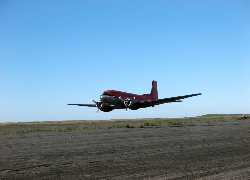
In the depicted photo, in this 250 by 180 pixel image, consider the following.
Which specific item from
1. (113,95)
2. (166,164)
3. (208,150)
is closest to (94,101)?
(113,95)

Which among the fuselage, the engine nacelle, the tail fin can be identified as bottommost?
the engine nacelle

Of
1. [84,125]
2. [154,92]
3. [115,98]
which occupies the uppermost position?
[154,92]

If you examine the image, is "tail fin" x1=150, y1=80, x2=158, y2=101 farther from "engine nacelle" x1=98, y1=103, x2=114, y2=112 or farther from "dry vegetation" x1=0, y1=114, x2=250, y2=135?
"engine nacelle" x1=98, y1=103, x2=114, y2=112

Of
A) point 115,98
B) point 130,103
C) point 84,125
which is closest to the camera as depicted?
point 84,125

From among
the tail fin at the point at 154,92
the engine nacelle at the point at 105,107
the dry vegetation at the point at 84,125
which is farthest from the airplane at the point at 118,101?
the tail fin at the point at 154,92

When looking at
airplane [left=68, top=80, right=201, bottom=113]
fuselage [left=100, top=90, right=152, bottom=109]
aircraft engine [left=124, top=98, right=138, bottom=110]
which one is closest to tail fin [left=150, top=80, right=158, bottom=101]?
airplane [left=68, top=80, right=201, bottom=113]

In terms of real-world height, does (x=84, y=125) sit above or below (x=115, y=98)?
below

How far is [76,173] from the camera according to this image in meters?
12.2

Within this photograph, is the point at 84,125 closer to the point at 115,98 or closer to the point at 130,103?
the point at 115,98

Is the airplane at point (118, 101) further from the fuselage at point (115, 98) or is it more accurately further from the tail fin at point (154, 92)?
the tail fin at point (154, 92)

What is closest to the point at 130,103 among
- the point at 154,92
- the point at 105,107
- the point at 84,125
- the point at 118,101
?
the point at 118,101

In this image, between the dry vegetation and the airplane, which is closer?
the dry vegetation

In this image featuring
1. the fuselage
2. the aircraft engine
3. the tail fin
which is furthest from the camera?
the tail fin

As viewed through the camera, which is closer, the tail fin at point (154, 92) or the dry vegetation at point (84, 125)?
the dry vegetation at point (84, 125)
